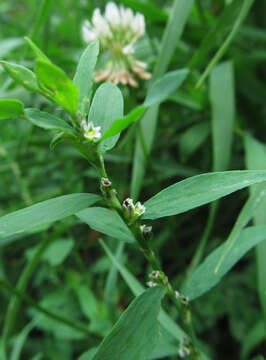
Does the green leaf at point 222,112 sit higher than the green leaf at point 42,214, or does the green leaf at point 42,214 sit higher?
the green leaf at point 42,214

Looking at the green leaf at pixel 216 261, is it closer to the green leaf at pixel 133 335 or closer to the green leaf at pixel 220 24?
the green leaf at pixel 133 335

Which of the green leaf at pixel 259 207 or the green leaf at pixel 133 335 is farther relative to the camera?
the green leaf at pixel 259 207

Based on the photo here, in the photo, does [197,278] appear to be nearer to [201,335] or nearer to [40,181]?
[201,335]

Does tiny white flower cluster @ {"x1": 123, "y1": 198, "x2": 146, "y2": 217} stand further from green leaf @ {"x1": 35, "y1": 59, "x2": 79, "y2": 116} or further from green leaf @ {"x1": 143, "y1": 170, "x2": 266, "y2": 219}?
green leaf @ {"x1": 35, "y1": 59, "x2": 79, "y2": 116}

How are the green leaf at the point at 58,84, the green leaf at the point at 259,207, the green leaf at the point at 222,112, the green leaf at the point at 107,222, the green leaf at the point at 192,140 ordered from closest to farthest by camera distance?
the green leaf at the point at 58,84 → the green leaf at the point at 107,222 → the green leaf at the point at 259,207 → the green leaf at the point at 222,112 → the green leaf at the point at 192,140

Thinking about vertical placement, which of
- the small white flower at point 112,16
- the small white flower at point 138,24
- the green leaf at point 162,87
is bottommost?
the green leaf at point 162,87

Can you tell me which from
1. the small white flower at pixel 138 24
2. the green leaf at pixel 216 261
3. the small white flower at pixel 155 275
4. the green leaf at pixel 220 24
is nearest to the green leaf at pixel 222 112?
the green leaf at pixel 220 24

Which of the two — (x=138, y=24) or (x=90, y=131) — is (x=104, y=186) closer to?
(x=90, y=131)

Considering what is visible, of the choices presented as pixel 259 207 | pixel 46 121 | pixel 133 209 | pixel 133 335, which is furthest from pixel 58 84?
pixel 259 207
